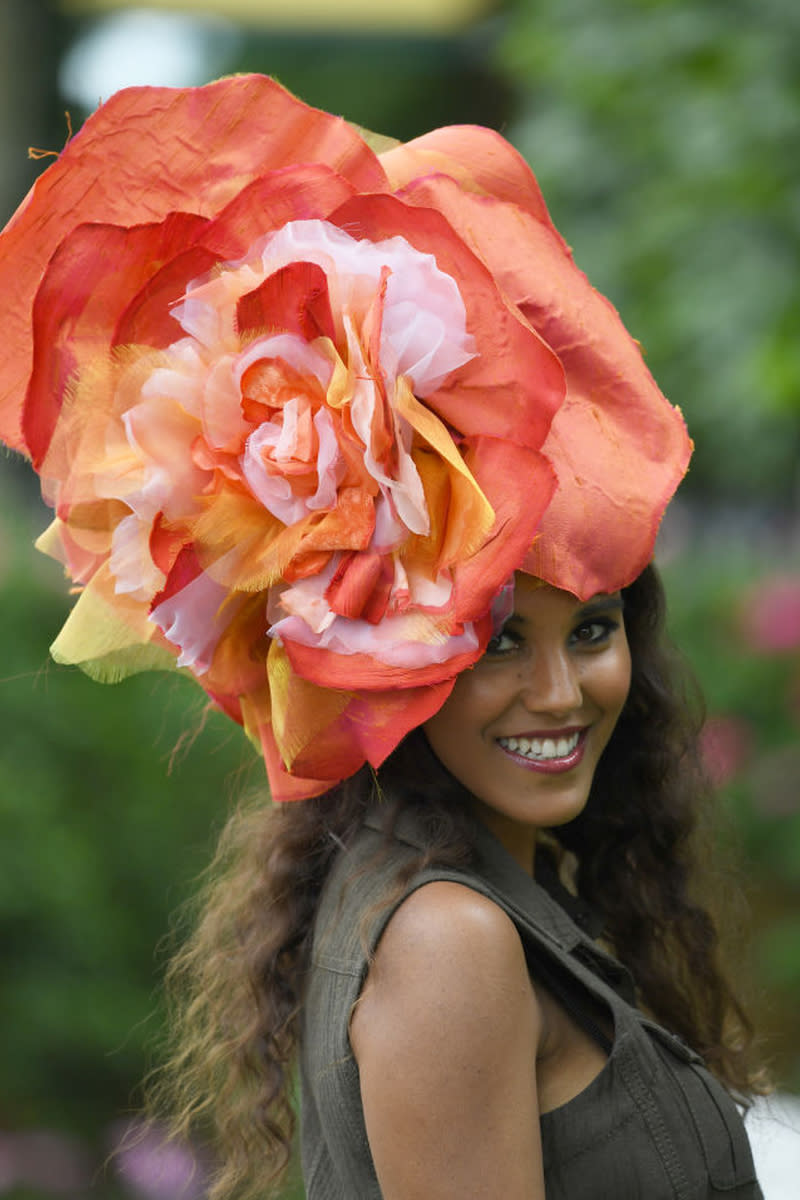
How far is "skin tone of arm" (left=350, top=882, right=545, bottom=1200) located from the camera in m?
1.45

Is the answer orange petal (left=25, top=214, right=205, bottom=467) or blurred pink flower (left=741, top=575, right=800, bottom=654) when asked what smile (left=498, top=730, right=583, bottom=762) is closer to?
orange petal (left=25, top=214, right=205, bottom=467)

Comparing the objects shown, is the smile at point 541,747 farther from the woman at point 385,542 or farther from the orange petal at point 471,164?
the orange petal at point 471,164

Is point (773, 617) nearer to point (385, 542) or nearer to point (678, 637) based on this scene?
point (678, 637)

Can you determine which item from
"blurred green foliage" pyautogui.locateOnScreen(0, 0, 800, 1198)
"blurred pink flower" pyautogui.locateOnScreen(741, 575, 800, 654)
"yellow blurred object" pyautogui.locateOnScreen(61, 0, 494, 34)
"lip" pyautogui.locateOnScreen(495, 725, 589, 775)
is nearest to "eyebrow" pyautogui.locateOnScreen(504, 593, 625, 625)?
"lip" pyautogui.locateOnScreen(495, 725, 589, 775)

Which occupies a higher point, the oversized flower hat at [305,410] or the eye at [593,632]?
the oversized flower hat at [305,410]

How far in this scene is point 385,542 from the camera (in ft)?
4.98

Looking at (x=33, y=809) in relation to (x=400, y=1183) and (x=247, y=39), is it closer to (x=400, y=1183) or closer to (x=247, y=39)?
(x=400, y=1183)

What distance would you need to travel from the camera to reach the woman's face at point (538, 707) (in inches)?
65.1

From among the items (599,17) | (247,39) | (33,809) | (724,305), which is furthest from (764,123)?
(247,39)

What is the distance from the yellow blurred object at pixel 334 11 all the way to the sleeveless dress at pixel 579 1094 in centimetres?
1056

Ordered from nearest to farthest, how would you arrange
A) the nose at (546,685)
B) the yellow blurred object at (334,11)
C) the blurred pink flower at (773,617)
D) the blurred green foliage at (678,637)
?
the nose at (546,685) < the blurred green foliage at (678,637) < the blurred pink flower at (773,617) < the yellow blurred object at (334,11)

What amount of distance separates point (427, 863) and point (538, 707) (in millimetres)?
224

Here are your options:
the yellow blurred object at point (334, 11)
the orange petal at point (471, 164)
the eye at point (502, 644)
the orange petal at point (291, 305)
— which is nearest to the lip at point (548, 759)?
the eye at point (502, 644)

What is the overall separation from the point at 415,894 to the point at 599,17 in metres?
4.36
